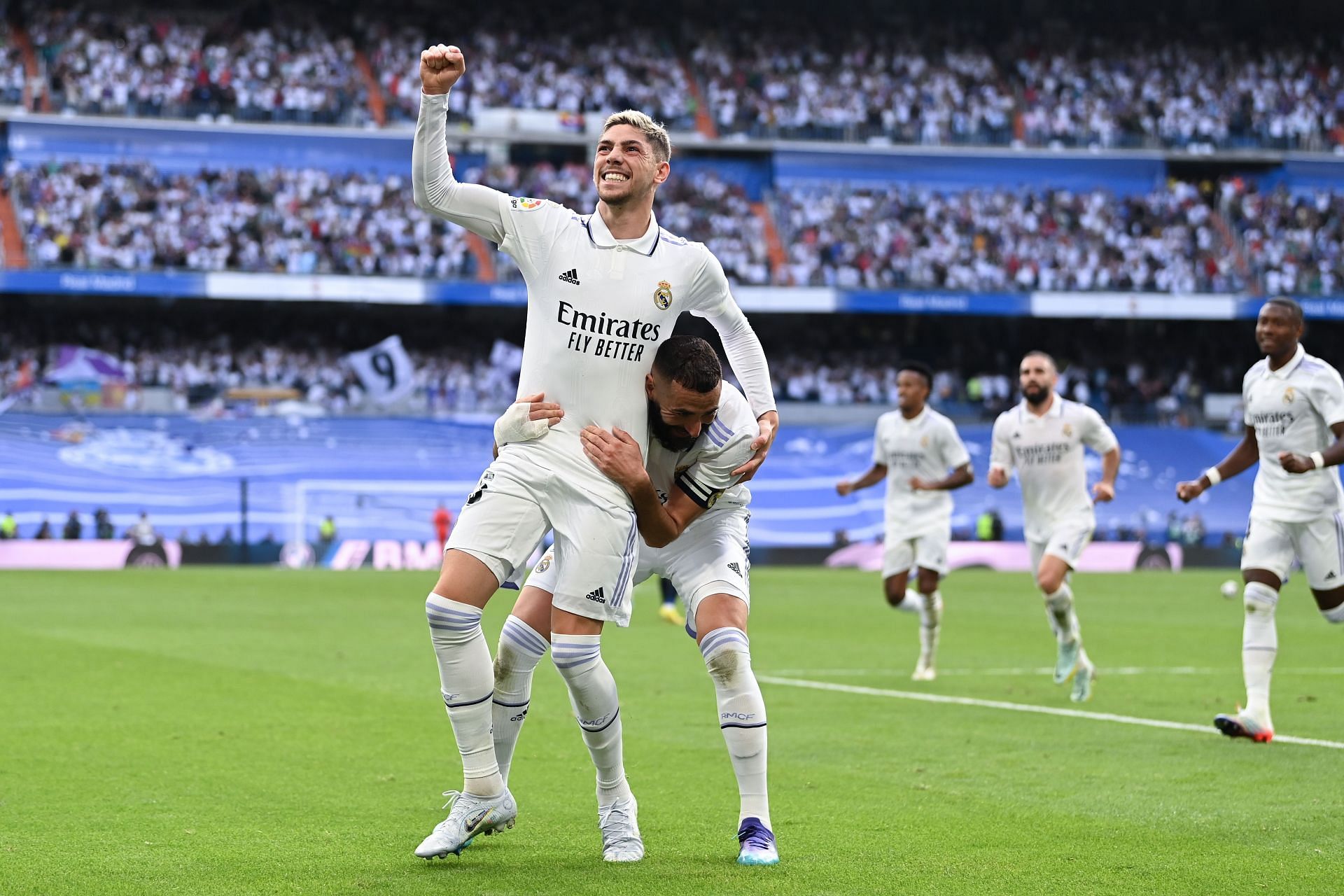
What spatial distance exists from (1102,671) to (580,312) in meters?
9.96

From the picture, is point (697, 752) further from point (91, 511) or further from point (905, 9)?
point (905, 9)

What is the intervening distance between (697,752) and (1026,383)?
5227mm

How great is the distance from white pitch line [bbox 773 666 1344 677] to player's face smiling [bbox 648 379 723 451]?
8.09m

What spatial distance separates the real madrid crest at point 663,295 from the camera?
6078 mm

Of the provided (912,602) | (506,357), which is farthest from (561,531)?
(506,357)

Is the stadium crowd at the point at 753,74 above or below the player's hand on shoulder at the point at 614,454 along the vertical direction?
above

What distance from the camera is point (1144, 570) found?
39.2 meters

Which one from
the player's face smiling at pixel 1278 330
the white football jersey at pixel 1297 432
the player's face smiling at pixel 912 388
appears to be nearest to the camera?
the player's face smiling at pixel 1278 330

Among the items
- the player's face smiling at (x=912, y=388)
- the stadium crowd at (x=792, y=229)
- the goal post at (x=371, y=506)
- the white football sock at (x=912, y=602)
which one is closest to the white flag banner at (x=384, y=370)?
the stadium crowd at (x=792, y=229)

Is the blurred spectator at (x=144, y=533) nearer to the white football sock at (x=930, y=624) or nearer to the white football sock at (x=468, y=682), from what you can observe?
the white football sock at (x=930, y=624)

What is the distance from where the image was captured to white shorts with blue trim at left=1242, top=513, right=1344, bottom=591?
9914mm

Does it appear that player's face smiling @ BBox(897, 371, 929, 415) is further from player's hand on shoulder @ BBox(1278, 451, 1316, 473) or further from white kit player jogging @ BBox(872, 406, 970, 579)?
player's hand on shoulder @ BBox(1278, 451, 1316, 473)

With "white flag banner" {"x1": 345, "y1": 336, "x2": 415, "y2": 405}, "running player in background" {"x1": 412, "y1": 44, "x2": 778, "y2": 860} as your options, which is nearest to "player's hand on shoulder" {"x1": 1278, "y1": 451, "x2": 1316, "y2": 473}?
"running player in background" {"x1": 412, "y1": 44, "x2": 778, "y2": 860}

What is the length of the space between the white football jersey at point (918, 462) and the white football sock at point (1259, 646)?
4.94 m
